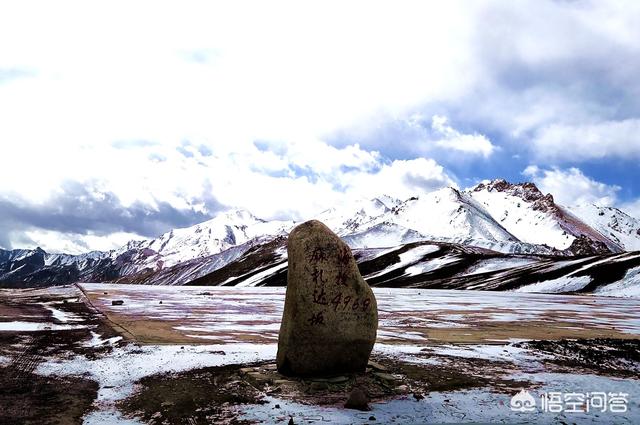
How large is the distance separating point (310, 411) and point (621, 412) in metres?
8.10

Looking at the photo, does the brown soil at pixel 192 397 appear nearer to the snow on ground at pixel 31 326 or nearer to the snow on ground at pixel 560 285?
the snow on ground at pixel 31 326

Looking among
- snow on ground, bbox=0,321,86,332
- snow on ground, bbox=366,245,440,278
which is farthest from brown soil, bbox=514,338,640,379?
snow on ground, bbox=366,245,440,278

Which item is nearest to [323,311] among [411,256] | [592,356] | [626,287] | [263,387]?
[263,387]

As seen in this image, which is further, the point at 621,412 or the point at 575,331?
the point at 575,331

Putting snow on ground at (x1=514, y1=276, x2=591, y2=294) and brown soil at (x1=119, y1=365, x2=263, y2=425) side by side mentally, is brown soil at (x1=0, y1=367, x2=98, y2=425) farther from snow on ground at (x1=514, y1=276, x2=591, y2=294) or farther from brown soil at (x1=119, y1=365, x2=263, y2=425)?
snow on ground at (x1=514, y1=276, x2=591, y2=294)

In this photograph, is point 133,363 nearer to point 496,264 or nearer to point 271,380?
point 271,380

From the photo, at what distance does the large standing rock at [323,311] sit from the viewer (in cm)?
1582

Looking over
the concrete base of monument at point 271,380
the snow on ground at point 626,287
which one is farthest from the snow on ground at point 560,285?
the concrete base of monument at point 271,380

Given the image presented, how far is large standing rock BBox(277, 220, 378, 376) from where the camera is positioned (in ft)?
51.9

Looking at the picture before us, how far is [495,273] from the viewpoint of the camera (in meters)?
144

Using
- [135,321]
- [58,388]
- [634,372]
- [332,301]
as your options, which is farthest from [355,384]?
[135,321]

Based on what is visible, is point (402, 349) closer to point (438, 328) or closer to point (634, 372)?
point (634, 372)

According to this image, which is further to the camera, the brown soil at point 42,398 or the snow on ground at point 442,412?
the snow on ground at point 442,412

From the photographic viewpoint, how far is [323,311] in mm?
15789
